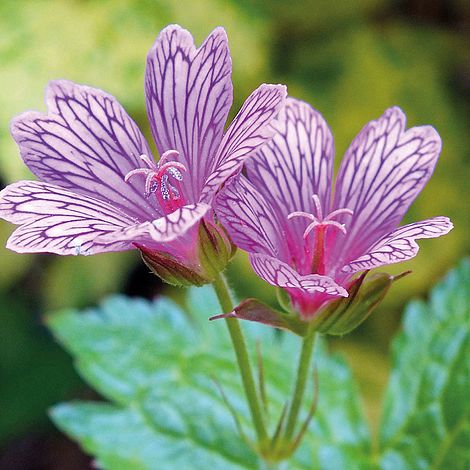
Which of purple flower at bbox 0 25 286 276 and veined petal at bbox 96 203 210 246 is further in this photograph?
purple flower at bbox 0 25 286 276

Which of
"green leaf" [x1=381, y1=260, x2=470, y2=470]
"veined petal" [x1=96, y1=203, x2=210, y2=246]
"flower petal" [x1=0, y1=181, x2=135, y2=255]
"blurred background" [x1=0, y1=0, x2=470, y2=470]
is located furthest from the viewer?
"blurred background" [x1=0, y1=0, x2=470, y2=470]

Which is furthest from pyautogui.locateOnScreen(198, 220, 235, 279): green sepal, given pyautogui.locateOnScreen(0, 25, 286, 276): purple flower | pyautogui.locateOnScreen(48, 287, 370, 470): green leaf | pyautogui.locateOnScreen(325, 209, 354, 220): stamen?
pyautogui.locateOnScreen(48, 287, 370, 470): green leaf

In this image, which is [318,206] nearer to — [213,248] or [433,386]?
[213,248]

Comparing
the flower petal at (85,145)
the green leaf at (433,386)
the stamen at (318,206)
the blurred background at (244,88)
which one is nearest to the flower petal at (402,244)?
the stamen at (318,206)

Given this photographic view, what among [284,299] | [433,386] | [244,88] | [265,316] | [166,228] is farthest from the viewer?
[244,88]

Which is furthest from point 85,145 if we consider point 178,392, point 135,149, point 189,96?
point 178,392

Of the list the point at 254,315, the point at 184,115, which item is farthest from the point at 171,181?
the point at 254,315

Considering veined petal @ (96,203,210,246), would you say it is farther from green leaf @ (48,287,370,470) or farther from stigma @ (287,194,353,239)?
green leaf @ (48,287,370,470)
